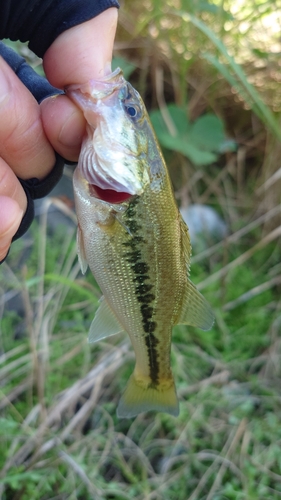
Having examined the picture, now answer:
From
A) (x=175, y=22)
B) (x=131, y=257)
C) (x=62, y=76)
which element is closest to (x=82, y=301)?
(x=131, y=257)

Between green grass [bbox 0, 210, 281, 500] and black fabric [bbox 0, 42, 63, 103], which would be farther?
green grass [bbox 0, 210, 281, 500]

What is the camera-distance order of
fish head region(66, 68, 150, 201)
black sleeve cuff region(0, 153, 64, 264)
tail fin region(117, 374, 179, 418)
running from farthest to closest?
1. tail fin region(117, 374, 179, 418)
2. black sleeve cuff region(0, 153, 64, 264)
3. fish head region(66, 68, 150, 201)

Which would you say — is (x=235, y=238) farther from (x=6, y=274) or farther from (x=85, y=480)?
(x=85, y=480)

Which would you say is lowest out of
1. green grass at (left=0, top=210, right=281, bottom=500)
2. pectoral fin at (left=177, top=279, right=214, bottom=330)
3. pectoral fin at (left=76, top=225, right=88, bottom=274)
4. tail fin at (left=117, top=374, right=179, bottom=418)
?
green grass at (left=0, top=210, right=281, bottom=500)

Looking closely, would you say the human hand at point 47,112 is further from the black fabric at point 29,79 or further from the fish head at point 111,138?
the black fabric at point 29,79

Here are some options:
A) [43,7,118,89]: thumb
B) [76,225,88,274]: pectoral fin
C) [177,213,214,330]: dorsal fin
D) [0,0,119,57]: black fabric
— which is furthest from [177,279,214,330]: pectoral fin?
[0,0,119,57]: black fabric

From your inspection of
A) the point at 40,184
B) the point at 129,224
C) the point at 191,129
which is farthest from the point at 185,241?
the point at 191,129

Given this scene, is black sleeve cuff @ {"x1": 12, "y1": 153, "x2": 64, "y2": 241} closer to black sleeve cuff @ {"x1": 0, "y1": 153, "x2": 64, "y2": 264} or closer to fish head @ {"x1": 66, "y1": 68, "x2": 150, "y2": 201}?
black sleeve cuff @ {"x1": 0, "y1": 153, "x2": 64, "y2": 264}
